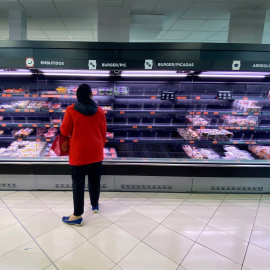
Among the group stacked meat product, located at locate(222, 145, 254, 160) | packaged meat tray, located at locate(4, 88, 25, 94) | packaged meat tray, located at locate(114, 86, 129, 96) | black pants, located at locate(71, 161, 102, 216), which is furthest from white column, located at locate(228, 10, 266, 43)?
packaged meat tray, located at locate(4, 88, 25, 94)

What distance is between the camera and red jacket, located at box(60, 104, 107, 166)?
235 centimetres

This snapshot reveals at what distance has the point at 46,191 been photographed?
331 cm

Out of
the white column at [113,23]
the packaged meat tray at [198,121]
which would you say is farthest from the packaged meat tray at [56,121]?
the packaged meat tray at [198,121]

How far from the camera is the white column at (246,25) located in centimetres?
370

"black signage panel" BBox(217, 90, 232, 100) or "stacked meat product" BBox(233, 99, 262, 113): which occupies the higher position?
"black signage panel" BBox(217, 90, 232, 100)

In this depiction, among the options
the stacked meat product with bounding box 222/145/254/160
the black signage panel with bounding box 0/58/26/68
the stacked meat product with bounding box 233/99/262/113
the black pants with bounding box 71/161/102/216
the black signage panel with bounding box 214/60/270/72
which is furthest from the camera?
the stacked meat product with bounding box 222/145/254/160

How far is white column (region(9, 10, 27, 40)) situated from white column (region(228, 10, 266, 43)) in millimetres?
4040

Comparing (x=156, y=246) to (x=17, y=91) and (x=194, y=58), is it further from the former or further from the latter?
(x=17, y=91)

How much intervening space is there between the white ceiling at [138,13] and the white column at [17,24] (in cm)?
11

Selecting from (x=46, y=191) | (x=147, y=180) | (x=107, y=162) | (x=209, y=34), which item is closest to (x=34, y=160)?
(x=46, y=191)

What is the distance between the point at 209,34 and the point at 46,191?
5.71 metres

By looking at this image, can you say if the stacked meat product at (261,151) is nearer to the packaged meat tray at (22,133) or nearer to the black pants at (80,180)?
the black pants at (80,180)

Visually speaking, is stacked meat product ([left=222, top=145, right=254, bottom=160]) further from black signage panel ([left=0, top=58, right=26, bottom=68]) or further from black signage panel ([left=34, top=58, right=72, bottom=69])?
black signage panel ([left=0, top=58, right=26, bottom=68])

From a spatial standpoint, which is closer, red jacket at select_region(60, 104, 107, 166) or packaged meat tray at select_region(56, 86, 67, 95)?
red jacket at select_region(60, 104, 107, 166)
